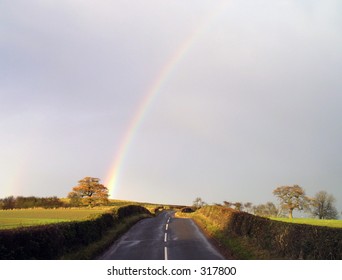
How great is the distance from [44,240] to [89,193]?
117 m

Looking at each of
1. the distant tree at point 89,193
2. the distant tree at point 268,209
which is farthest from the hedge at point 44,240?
the distant tree at point 268,209

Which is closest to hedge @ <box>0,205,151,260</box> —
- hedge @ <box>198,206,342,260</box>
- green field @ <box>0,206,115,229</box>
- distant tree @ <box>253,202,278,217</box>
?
green field @ <box>0,206,115,229</box>

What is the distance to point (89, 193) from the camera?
427ft

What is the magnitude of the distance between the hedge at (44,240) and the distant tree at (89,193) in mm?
106593

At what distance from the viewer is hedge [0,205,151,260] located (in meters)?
14.1

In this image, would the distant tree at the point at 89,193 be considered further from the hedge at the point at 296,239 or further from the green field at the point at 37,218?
the hedge at the point at 296,239

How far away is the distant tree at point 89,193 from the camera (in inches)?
5002

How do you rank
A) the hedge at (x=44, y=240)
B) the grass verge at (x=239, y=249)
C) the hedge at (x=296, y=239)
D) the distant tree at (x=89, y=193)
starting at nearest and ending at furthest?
the hedge at (x=44, y=240) → the hedge at (x=296, y=239) → the grass verge at (x=239, y=249) → the distant tree at (x=89, y=193)

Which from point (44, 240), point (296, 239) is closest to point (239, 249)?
point (296, 239)

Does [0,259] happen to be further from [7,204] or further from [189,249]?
[7,204]

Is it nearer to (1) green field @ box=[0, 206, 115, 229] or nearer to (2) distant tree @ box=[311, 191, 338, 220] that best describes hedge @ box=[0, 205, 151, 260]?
(1) green field @ box=[0, 206, 115, 229]

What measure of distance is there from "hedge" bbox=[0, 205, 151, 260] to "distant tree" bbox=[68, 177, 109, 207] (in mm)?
106593
